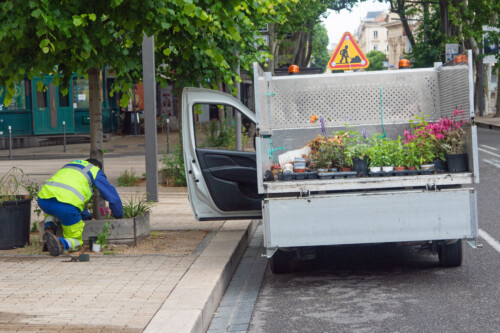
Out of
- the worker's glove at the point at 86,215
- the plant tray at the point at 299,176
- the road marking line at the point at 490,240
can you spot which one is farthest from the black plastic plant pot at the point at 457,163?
the worker's glove at the point at 86,215

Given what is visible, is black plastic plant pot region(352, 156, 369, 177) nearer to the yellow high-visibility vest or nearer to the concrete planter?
the concrete planter

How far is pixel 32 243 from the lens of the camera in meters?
9.34

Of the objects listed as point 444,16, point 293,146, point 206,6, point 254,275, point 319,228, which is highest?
point 444,16

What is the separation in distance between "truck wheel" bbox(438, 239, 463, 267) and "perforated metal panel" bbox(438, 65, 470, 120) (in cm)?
126

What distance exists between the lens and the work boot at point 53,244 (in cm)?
846

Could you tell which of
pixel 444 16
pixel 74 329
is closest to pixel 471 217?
pixel 74 329

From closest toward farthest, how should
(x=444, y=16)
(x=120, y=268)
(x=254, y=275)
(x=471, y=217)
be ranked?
(x=471, y=217)
(x=120, y=268)
(x=254, y=275)
(x=444, y=16)

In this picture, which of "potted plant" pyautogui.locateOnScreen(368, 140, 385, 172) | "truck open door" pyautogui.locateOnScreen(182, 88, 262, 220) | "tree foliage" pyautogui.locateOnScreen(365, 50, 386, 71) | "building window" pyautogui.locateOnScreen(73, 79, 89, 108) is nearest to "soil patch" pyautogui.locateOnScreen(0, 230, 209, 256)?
"truck open door" pyautogui.locateOnScreen(182, 88, 262, 220)

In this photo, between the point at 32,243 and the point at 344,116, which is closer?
the point at 32,243

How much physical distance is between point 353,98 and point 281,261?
2570mm

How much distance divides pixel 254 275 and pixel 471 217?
7.48 ft

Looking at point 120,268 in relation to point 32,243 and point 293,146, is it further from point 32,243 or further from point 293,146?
point 293,146

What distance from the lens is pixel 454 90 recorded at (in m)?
8.95

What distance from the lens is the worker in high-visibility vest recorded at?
338 inches
